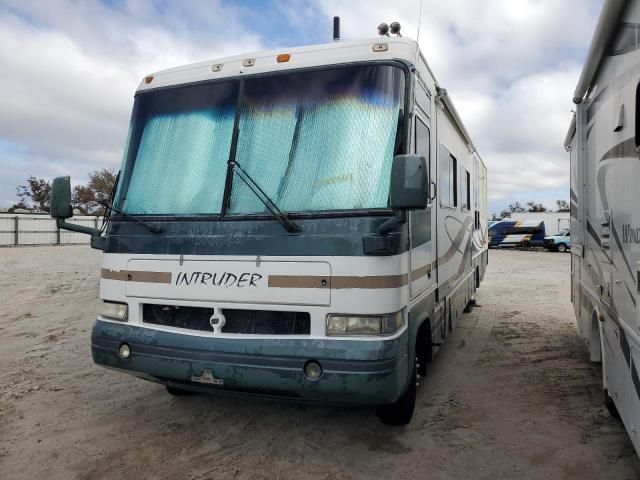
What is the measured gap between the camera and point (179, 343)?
3.61 m

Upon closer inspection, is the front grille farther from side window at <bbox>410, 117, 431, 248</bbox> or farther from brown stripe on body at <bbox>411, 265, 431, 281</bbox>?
→ side window at <bbox>410, 117, 431, 248</bbox>

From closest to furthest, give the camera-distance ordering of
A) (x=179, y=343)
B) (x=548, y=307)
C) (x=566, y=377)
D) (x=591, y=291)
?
(x=179, y=343) < (x=591, y=291) < (x=566, y=377) < (x=548, y=307)

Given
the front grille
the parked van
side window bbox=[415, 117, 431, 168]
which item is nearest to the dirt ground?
the front grille

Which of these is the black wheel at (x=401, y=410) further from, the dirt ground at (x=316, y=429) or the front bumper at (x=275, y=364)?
the front bumper at (x=275, y=364)

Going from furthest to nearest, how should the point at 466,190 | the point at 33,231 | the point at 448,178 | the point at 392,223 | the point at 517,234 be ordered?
the point at 517,234
the point at 33,231
the point at 466,190
the point at 448,178
the point at 392,223

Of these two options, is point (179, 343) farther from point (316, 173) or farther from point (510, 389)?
point (510, 389)

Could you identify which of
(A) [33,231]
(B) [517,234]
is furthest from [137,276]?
(B) [517,234]

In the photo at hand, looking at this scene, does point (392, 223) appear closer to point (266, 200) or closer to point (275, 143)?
point (266, 200)

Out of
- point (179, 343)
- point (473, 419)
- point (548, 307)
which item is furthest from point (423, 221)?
point (548, 307)

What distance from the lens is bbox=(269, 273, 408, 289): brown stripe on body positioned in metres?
3.26

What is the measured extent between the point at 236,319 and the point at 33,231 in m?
31.7

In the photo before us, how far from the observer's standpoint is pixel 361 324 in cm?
330

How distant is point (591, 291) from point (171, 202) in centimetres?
395

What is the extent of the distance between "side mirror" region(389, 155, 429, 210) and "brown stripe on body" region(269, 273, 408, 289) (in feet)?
1.65
